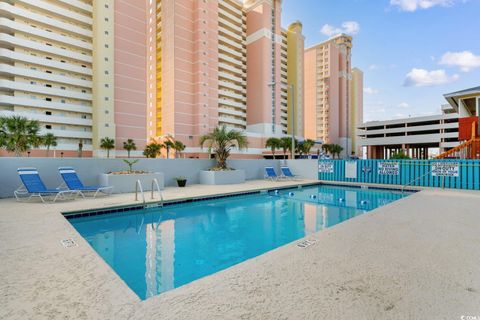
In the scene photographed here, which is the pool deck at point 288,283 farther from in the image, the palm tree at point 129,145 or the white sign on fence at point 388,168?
the palm tree at point 129,145

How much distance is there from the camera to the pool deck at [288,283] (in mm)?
2221

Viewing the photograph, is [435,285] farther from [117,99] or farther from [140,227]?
[117,99]

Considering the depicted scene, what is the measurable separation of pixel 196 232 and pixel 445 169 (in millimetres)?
12397

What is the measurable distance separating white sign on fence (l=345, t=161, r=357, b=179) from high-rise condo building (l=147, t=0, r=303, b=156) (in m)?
30.7

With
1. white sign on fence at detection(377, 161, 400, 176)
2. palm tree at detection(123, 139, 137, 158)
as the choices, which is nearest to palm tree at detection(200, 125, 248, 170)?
white sign on fence at detection(377, 161, 400, 176)

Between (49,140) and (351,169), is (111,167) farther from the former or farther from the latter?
(49,140)

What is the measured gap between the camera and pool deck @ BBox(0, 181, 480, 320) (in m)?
2.22

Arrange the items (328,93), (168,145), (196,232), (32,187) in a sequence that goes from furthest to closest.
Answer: (328,93), (168,145), (32,187), (196,232)

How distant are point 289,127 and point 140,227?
6449cm

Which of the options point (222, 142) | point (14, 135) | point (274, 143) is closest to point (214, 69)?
point (274, 143)

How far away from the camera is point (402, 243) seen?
408cm

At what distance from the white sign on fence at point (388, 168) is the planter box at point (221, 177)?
771 centimetres

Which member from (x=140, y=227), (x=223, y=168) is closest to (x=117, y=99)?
(x=223, y=168)

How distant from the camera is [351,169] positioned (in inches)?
597
